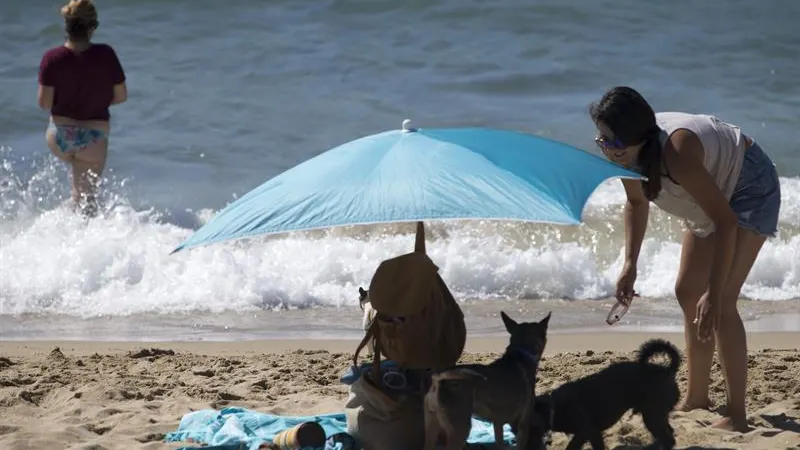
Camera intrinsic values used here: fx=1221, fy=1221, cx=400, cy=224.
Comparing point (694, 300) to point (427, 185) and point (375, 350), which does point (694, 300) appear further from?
point (427, 185)

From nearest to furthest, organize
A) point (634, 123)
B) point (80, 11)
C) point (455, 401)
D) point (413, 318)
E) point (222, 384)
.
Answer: point (455, 401) → point (413, 318) → point (634, 123) → point (222, 384) → point (80, 11)

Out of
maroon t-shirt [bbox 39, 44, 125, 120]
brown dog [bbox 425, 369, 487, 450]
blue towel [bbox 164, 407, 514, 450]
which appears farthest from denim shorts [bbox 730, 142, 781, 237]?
maroon t-shirt [bbox 39, 44, 125, 120]

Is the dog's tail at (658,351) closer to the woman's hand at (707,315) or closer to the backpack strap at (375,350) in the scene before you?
the woman's hand at (707,315)

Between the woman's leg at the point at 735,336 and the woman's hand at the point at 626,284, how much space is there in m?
0.36

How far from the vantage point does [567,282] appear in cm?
832

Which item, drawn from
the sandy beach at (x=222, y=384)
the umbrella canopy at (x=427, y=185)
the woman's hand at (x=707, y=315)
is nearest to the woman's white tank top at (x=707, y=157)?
the woman's hand at (x=707, y=315)

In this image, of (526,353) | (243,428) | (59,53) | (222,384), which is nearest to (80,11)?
(59,53)

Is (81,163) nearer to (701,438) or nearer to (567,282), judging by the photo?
(567,282)

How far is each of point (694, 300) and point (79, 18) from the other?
16.0 feet

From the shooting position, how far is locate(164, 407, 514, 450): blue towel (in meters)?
4.69

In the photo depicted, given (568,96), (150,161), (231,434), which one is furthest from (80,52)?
(568,96)

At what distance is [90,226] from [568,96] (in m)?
6.01

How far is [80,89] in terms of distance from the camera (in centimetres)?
825

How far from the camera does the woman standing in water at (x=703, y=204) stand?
4.30 meters
